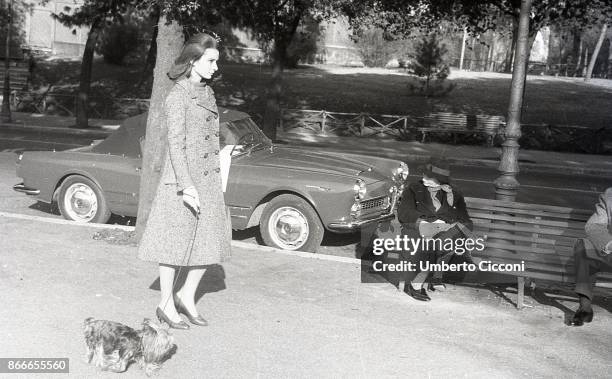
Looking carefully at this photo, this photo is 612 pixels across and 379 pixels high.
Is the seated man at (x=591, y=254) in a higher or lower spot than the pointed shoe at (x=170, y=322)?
higher

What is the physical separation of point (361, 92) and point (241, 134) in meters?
25.3

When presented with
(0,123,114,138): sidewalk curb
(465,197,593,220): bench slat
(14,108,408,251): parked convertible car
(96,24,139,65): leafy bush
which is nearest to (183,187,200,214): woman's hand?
(465,197,593,220): bench slat

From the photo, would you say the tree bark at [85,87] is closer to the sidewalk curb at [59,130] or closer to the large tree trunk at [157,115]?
the sidewalk curb at [59,130]

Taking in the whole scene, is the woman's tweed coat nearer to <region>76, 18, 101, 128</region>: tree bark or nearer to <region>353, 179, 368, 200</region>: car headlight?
<region>353, 179, 368, 200</region>: car headlight

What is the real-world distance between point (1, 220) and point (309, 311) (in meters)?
4.41

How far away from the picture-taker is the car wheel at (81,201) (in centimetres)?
977

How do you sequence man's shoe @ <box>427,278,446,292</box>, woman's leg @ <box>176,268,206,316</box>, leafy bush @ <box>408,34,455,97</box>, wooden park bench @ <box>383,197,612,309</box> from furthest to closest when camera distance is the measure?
leafy bush @ <box>408,34,455,97</box>, man's shoe @ <box>427,278,446,292</box>, wooden park bench @ <box>383,197,612,309</box>, woman's leg @ <box>176,268,206,316</box>

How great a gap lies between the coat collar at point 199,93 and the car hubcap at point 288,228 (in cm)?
341

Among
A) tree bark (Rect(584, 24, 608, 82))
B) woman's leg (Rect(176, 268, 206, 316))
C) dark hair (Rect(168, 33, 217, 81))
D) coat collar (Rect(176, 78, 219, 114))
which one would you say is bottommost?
woman's leg (Rect(176, 268, 206, 316))

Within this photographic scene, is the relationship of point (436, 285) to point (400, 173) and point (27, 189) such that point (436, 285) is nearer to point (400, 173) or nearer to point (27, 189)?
point (400, 173)

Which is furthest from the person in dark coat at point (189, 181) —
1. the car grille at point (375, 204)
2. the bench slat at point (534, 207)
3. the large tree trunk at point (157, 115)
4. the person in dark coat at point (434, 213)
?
the car grille at point (375, 204)

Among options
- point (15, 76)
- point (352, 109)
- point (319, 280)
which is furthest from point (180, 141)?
point (15, 76)

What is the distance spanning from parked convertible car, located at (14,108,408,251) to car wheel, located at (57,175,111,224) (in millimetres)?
12

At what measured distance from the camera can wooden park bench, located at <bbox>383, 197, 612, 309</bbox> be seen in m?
6.96
